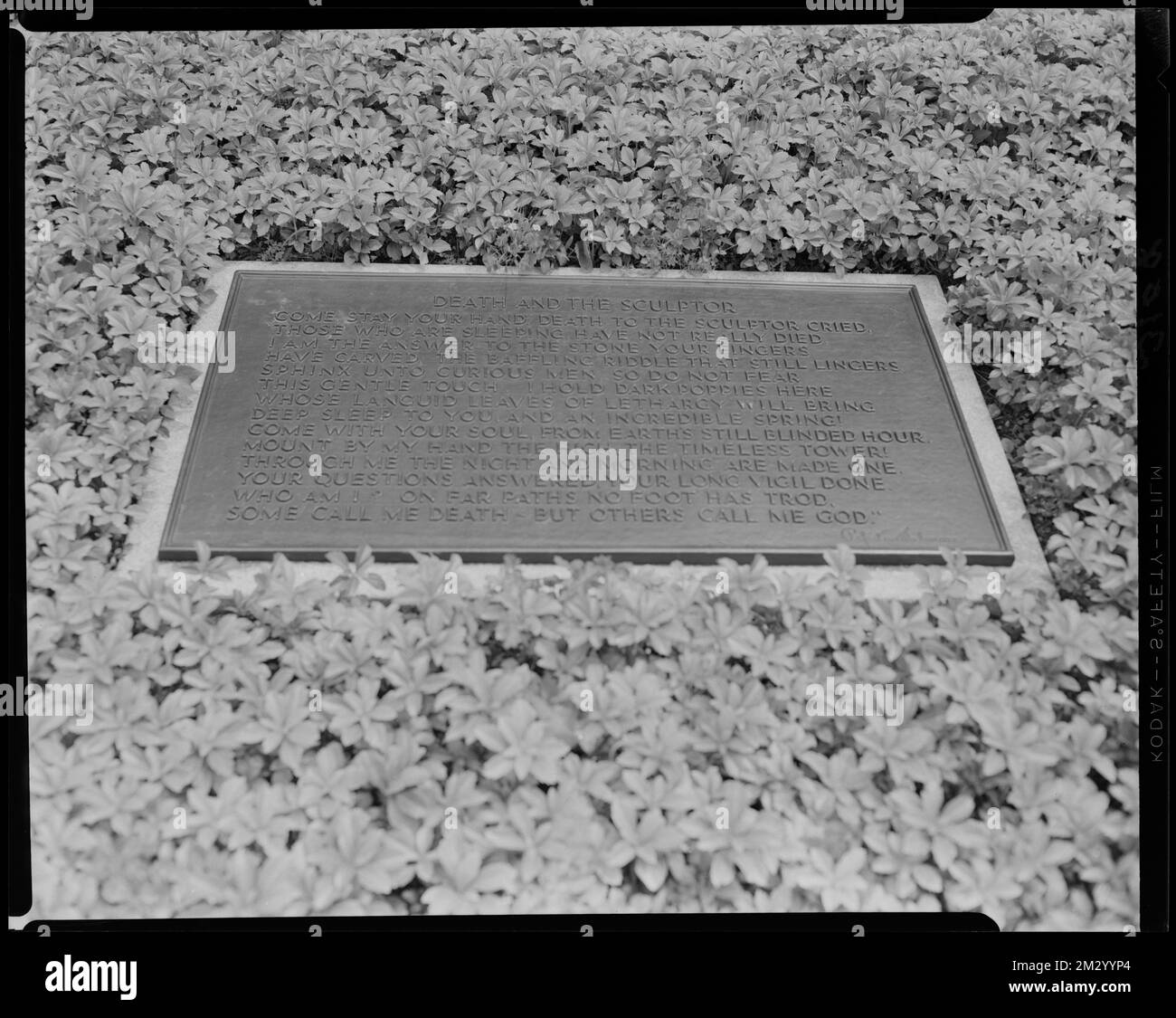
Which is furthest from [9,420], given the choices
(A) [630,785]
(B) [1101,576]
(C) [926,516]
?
(B) [1101,576]

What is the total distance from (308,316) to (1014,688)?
10.7 ft

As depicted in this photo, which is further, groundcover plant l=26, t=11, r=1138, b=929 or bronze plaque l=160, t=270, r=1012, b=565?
bronze plaque l=160, t=270, r=1012, b=565

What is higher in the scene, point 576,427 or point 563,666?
point 576,427

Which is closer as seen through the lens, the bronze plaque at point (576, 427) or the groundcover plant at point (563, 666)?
the groundcover plant at point (563, 666)

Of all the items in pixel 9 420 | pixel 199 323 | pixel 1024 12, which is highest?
pixel 1024 12

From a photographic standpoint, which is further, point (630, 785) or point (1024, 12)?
point (1024, 12)

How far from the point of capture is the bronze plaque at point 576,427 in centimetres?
347

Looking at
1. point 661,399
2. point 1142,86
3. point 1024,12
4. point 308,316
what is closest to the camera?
point 1142,86

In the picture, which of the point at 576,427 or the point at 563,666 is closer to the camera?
the point at 563,666

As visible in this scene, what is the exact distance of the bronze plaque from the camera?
11.4ft

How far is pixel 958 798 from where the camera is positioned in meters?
2.81

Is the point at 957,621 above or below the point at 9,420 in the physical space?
below

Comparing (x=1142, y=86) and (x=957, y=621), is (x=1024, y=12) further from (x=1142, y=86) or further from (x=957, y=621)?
(x=957, y=621)

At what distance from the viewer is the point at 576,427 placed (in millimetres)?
3750
